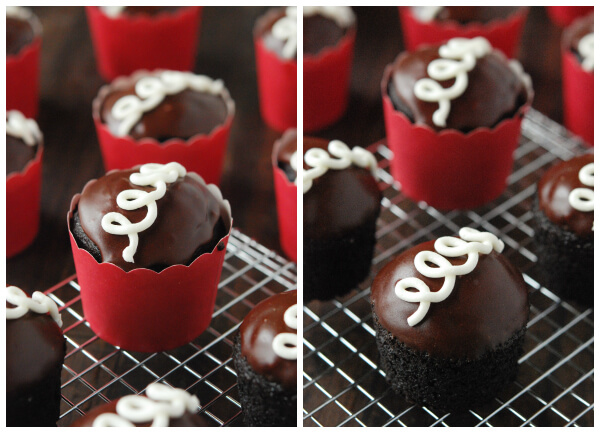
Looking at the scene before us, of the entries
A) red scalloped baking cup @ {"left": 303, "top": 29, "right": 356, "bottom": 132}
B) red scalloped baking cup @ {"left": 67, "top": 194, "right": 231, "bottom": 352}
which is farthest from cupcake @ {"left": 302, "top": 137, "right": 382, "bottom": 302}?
red scalloped baking cup @ {"left": 303, "top": 29, "right": 356, "bottom": 132}

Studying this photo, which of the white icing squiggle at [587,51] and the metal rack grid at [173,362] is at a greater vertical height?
the white icing squiggle at [587,51]

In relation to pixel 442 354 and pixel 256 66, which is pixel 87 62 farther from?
pixel 442 354

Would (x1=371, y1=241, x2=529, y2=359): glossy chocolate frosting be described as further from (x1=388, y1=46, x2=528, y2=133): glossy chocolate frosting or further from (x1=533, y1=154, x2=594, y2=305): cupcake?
(x1=388, y1=46, x2=528, y2=133): glossy chocolate frosting

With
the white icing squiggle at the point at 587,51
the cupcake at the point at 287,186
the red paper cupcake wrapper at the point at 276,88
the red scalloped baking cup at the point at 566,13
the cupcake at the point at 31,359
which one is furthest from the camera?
the red scalloped baking cup at the point at 566,13

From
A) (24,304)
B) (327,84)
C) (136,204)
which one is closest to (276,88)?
(327,84)

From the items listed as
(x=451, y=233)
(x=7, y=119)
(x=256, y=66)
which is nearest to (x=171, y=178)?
(x=7, y=119)

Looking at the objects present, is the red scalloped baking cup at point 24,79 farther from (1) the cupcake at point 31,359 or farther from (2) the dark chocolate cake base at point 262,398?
(2) the dark chocolate cake base at point 262,398

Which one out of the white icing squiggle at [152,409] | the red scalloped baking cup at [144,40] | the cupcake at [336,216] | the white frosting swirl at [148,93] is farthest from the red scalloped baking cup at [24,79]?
the white icing squiggle at [152,409]

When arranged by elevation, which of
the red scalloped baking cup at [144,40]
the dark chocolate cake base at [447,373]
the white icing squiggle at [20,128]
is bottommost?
the dark chocolate cake base at [447,373]
